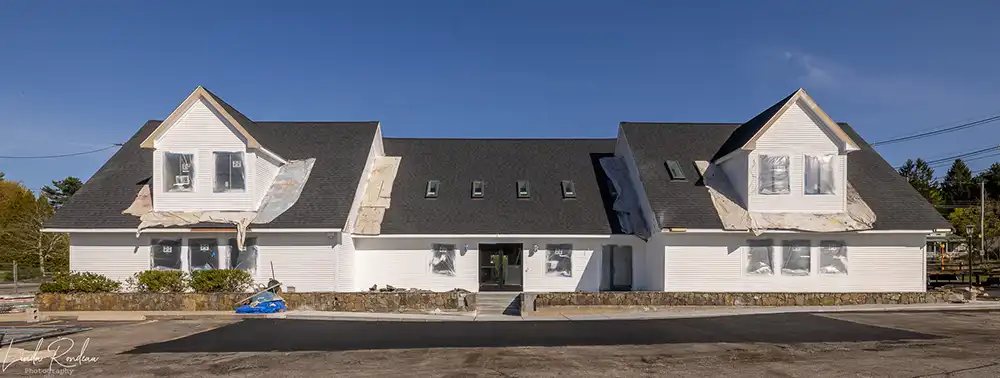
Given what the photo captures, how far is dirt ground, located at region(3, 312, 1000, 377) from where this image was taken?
36.5 ft

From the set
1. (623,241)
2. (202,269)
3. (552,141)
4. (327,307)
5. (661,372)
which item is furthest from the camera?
(552,141)

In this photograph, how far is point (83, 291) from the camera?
21.2 meters

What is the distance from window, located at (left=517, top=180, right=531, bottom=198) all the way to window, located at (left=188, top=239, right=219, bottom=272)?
11.6 m

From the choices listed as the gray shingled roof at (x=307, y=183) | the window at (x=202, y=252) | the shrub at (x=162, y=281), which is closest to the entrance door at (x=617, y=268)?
the gray shingled roof at (x=307, y=183)

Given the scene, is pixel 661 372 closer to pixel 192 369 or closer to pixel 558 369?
pixel 558 369

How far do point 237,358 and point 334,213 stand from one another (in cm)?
1064

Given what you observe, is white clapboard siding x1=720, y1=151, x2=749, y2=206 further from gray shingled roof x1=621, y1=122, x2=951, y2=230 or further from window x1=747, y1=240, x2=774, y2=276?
window x1=747, y1=240, x2=774, y2=276

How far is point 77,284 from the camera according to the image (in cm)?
2122

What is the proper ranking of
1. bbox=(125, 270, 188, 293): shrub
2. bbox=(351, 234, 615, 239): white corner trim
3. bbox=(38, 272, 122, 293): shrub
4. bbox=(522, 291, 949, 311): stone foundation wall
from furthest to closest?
bbox=(351, 234, 615, 239): white corner trim < bbox=(125, 270, 188, 293): shrub < bbox=(38, 272, 122, 293): shrub < bbox=(522, 291, 949, 311): stone foundation wall

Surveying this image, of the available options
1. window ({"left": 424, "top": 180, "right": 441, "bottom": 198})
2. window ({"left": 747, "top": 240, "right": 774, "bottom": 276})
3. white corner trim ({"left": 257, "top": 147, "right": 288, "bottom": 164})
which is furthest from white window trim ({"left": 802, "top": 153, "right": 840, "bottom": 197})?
white corner trim ({"left": 257, "top": 147, "right": 288, "bottom": 164})

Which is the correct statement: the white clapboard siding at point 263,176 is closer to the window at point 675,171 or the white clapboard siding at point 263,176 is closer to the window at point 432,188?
the window at point 432,188

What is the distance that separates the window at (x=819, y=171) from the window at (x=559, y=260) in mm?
9016

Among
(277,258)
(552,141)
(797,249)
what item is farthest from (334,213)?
(797,249)

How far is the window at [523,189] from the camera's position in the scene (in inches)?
1059
